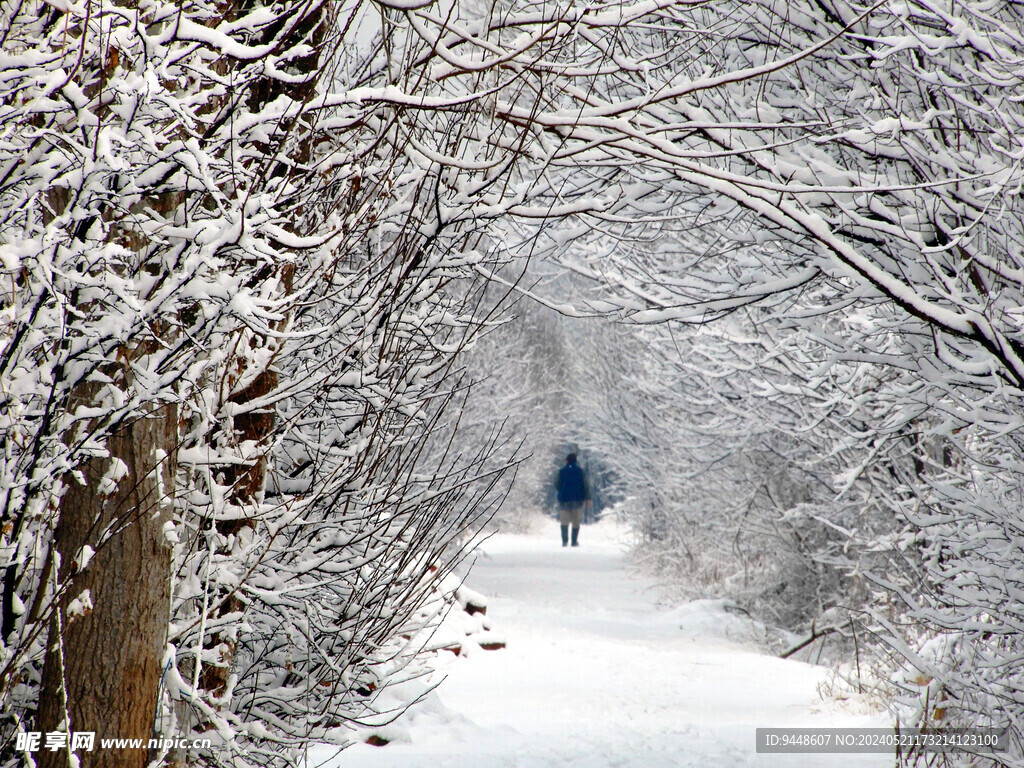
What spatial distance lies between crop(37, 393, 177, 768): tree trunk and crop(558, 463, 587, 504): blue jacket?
2022cm

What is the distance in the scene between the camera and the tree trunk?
2277 mm

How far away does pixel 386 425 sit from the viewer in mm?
3242

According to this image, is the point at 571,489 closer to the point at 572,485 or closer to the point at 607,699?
the point at 572,485

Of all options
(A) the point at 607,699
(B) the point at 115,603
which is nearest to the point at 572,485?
(A) the point at 607,699

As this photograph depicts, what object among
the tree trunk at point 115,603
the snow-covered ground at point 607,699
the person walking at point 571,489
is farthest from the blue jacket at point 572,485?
the tree trunk at point 115,603

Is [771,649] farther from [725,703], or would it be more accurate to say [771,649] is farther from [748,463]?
[725,703]

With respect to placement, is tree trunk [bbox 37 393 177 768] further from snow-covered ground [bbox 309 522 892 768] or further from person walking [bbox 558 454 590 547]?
person walking [bbox 558 454 590 547]

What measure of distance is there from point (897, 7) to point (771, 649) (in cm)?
990

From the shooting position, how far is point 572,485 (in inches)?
901

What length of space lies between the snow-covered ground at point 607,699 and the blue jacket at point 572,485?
26.8 feet

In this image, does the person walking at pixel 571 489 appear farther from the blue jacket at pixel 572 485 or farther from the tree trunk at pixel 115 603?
the tree trunk at pixel 115 603

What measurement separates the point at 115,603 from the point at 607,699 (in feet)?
19.5

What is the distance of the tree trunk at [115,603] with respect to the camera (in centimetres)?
228

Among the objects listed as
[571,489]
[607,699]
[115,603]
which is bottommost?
[607,699]
